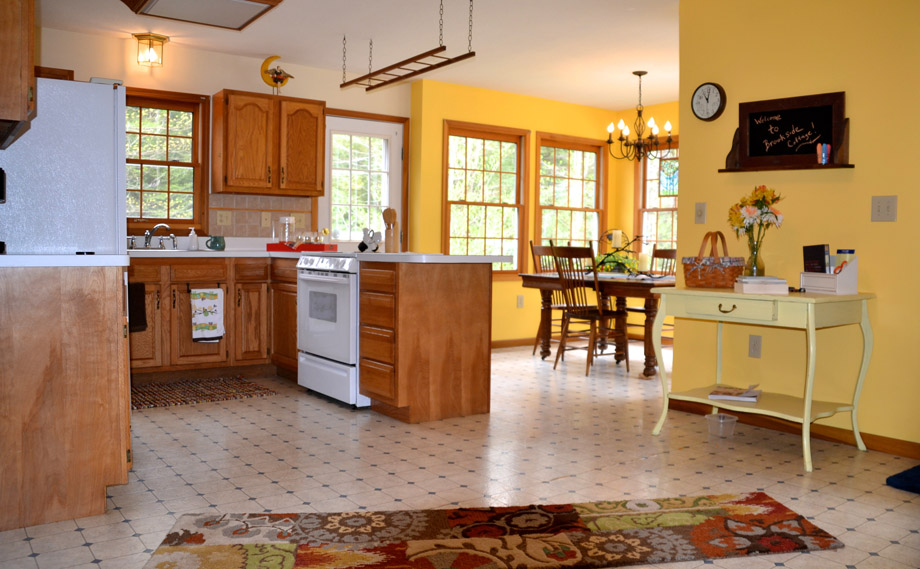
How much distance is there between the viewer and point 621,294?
570cm

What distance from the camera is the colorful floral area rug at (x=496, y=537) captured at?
226cm

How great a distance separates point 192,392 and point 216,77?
103 inches

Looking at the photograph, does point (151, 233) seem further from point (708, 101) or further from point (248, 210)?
point (708, 101)

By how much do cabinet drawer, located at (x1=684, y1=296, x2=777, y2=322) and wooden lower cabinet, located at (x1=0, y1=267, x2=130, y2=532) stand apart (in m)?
2.55

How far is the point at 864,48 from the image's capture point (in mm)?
3682

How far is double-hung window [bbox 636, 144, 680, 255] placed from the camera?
25.4ft

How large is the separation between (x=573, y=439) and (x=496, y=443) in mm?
408

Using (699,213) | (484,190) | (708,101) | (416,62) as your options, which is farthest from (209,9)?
(484,190)

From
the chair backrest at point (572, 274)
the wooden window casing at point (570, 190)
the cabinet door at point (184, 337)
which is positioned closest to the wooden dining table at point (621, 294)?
the chair backrest at point (572, 274)

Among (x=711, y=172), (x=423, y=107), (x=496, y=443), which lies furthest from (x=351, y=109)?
(x=496, y=443)

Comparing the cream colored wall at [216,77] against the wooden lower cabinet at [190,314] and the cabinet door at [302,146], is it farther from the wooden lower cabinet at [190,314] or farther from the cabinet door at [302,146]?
the wooden lower cabinet at [190,314]

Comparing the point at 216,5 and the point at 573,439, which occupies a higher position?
the point at 216,5

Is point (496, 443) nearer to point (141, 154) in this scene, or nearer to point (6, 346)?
point (6, 346)

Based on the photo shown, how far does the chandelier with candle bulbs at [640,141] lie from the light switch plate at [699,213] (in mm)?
1386
